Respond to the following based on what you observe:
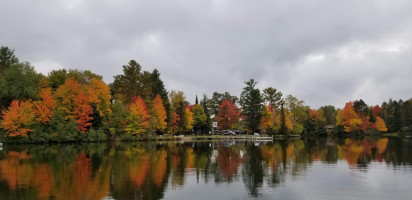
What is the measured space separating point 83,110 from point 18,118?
32.0 ft

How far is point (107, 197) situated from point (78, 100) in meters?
46.0

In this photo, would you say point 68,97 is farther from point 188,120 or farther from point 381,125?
point 381,125

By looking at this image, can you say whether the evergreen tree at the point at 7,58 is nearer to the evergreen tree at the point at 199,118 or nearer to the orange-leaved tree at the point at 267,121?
the evergreen tree at the point at 199,118

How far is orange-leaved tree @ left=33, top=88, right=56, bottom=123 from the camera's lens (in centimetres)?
5431

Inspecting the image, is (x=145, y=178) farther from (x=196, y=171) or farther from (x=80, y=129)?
(x=80, y=129)

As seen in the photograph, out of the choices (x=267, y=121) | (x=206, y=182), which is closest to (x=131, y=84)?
(x=267, y=121)

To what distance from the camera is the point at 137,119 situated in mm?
64875

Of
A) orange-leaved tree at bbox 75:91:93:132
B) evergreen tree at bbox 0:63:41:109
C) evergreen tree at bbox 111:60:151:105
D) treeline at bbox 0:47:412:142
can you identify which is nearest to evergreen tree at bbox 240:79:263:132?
treeline at bbox 0:47:412:142

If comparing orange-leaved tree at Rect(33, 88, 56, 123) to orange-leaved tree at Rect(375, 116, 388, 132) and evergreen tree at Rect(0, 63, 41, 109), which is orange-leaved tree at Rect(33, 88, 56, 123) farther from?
orange-leaved tree at Rect(375, 116, 388, 132)

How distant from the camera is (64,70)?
7025 cm

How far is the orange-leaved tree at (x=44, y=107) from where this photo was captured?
54.3m

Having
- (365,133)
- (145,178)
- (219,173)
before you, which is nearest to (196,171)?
(219,173)

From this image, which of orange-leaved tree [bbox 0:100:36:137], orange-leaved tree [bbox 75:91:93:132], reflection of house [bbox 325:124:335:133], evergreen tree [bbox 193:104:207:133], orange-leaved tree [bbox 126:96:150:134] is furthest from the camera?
reflection of house [bbox 325:124:335:133]

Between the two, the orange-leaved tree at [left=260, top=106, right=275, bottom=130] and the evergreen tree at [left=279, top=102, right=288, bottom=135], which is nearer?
the evergreen tree at [left=279, top=102, right=288, bottom=135]
